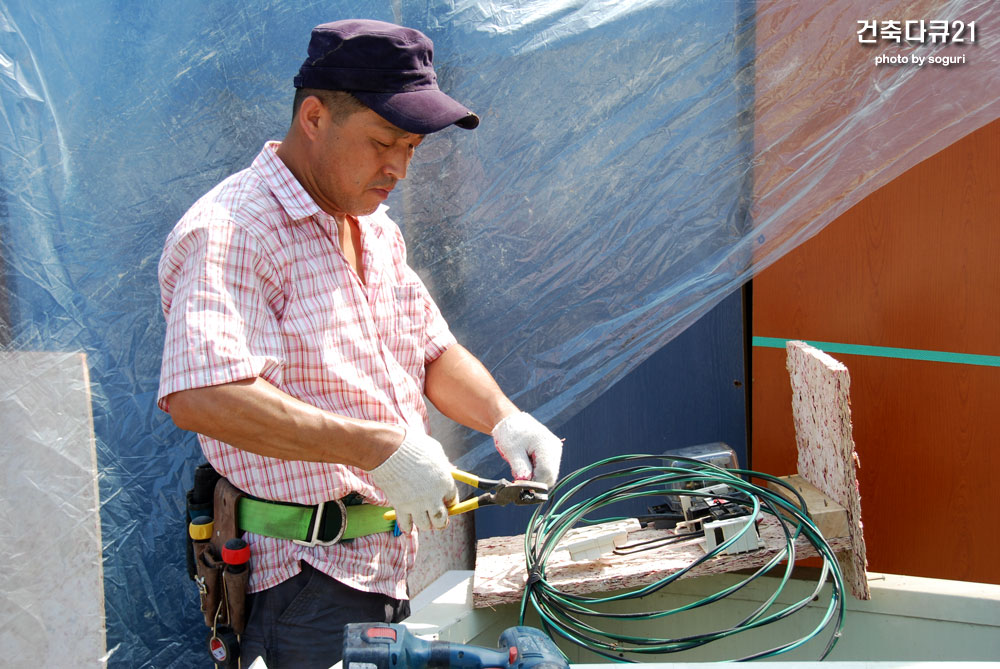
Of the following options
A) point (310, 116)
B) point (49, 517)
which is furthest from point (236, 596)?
point (310, 116)

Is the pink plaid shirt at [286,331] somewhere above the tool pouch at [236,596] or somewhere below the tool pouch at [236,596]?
above

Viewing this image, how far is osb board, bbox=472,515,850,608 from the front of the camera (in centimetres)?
199

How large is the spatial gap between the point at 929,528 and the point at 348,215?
1.83 m

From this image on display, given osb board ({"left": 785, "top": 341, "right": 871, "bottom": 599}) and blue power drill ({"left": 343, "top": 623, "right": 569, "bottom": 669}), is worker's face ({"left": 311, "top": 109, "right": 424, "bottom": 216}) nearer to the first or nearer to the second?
blue power drill ({"left": 343, "top": 623, "right": 569, "bottom": 669})

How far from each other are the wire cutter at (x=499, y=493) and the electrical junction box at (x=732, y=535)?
1.85 ft

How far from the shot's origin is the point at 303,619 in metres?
1.55

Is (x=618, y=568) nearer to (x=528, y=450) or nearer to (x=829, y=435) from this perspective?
(x=528, y=450)

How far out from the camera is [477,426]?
6.10ft

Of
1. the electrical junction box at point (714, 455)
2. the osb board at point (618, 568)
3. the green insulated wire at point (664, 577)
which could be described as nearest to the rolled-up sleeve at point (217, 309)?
the green insulated wire at point (664, 577)

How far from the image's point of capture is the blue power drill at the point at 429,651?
113cm

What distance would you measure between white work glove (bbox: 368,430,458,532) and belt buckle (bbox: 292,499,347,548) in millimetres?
86

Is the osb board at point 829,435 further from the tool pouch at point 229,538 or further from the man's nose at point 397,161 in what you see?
the tool pouch at point 229,538

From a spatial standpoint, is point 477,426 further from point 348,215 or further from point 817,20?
point 817,20

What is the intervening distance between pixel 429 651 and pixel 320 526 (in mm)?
421
